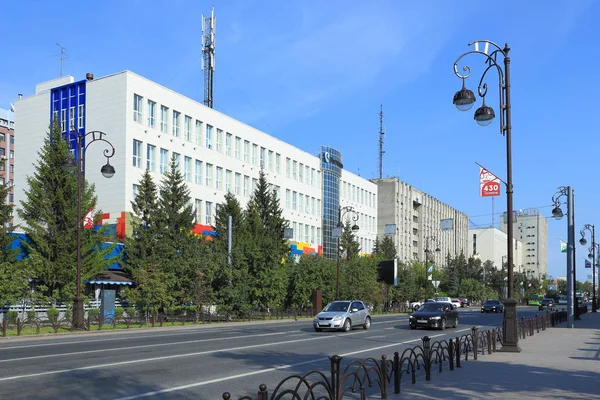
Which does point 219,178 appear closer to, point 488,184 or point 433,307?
point 433,307

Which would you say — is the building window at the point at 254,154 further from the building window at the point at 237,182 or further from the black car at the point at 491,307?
the black car at the point at 491,307

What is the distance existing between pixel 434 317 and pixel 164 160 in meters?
32.3

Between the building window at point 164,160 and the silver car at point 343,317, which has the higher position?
the building window at point 164,160

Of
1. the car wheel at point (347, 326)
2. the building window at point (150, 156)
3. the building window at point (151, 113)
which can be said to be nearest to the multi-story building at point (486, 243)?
the building window at point (150, 156)

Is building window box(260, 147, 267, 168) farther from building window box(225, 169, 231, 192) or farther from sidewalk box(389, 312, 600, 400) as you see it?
sidewalk box(389, 312, 600, 400)

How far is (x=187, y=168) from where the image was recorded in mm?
58719

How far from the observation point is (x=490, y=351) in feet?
58.7

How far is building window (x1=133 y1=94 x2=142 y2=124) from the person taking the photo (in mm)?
52463

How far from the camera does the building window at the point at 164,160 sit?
55441mm

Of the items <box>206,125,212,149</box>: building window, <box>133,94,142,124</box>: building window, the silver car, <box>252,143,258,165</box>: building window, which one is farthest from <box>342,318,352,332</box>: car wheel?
<box>252,143,258,165</box>: building window

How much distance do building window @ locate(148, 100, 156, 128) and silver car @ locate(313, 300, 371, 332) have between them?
30387mm

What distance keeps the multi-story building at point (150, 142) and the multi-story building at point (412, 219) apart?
34359 millimetres

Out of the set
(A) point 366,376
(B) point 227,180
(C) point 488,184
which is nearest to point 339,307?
(C) point 488,184

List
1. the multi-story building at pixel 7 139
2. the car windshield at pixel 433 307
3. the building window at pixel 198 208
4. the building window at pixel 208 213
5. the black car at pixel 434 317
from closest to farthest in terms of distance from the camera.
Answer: the black car at pixel 434 317, the car windshield at pixel 433 307, the building window at pixel 198 208, the building window at pixel 208 213, the multi-story building at pixel 7 139
